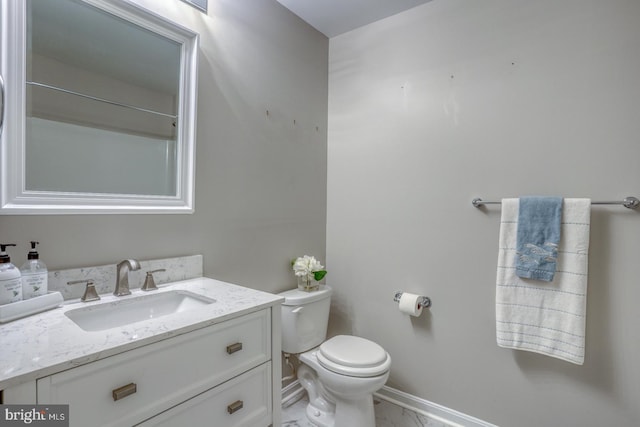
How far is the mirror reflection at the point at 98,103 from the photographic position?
112 cm

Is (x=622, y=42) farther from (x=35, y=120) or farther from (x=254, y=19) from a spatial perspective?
(x=35, y=120)

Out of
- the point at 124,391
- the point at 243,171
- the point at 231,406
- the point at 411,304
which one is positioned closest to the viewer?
the point at 124,391

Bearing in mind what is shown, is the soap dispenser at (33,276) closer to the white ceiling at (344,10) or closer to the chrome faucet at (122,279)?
the chrome faucet at (122,279)

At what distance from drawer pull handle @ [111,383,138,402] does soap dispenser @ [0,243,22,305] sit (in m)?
0.46

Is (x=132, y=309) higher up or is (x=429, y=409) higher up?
(x=132, y=309)

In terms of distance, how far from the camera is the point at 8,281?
94 centimetres

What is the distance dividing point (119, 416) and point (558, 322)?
1710 millimetres

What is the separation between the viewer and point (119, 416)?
2.66 feet

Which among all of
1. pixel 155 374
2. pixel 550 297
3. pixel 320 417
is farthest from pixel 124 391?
pixel 550 297

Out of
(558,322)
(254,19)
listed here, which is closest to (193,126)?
(254,19)

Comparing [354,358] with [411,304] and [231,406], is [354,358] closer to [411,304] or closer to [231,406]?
[411,304]

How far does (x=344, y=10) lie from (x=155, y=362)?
6.82 ft

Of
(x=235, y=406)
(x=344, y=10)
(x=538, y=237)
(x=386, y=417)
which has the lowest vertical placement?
(x=386, y=417)

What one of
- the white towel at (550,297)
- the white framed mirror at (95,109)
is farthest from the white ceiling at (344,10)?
the white towel at (550,297)
